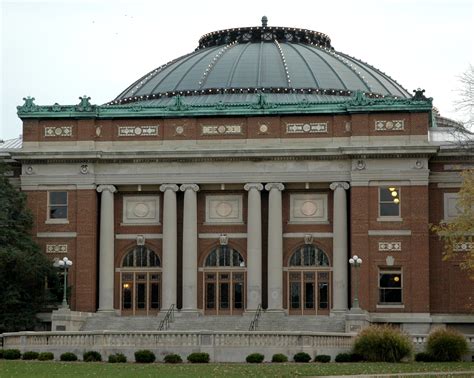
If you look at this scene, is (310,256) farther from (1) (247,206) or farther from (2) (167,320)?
(2) (167,320)

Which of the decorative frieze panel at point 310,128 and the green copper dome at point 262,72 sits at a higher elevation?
the green copper dome at point 262,72

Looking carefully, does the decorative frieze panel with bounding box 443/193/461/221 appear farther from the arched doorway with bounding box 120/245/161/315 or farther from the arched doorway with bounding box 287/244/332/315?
the arched doorway with bounding box 120/245/161/315

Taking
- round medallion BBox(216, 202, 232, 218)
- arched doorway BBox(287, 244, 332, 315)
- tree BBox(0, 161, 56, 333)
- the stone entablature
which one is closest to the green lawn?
tree BBox(0, 161, 56, 333)

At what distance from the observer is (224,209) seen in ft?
A: 266

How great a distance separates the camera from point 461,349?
59688mm

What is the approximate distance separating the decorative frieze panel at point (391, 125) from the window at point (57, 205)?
18670mm

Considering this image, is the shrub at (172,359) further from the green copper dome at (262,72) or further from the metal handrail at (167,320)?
the green copper dome at (262,72)

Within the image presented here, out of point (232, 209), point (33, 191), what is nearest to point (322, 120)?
point (232, 209)

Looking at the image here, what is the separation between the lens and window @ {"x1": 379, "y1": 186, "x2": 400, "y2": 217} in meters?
78.8

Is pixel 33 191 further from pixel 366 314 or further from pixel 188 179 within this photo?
pixel 366 314

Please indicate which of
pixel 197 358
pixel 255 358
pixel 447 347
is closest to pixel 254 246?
pixel 447 347

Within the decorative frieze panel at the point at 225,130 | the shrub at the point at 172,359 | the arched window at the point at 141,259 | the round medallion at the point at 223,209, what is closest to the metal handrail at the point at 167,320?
the arched window at the point at 141,259

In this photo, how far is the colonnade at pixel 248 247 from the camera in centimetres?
7881

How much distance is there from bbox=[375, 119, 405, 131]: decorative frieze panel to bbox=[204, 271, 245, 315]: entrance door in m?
11.6
